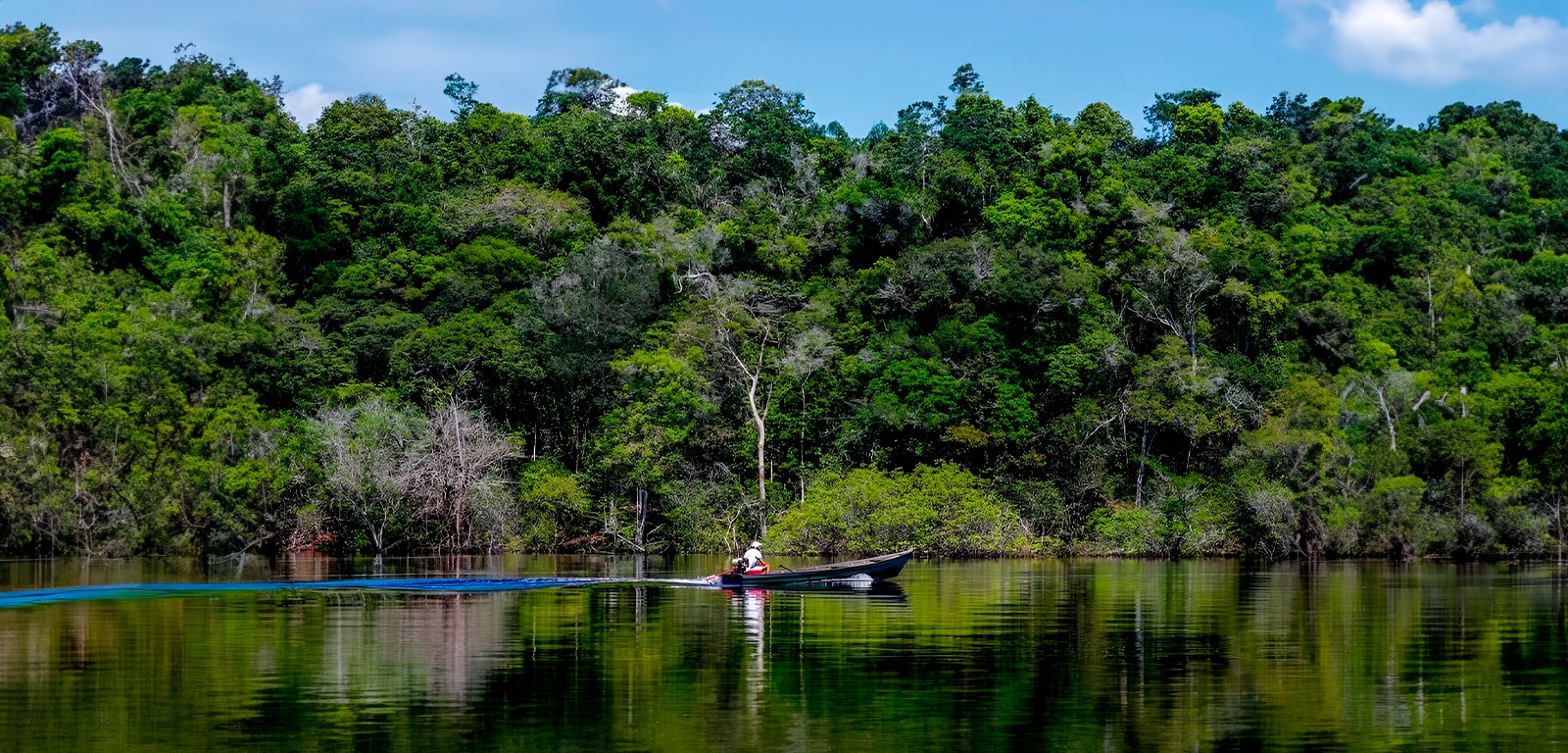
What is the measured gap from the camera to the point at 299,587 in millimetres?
30156

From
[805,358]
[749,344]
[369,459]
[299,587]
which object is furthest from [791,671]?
[749,344]

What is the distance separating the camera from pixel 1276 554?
47.2m

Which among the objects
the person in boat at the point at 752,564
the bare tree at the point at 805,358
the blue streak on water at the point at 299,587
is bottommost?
the blue streak on water at the point at 299,587

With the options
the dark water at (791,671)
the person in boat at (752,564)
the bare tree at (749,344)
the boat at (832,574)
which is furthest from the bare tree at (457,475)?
the person in boat at (752,564)

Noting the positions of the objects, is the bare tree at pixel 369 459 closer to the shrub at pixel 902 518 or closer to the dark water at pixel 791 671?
the shrub at pixel 902 518

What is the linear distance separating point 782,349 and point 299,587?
2318 centimetres

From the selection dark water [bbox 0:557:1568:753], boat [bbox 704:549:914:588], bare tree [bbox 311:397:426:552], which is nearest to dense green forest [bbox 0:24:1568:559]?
bare tree [bbox 311:397:426:552]

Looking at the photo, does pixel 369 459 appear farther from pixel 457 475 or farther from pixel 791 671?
pixel 791 671

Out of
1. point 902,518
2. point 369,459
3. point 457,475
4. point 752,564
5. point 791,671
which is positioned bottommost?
point 791,671

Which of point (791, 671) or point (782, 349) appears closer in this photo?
point (791, 671)

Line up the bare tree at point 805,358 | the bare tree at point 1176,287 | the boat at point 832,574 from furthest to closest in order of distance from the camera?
the bare tree at point 1176,287 < the bare tree at point 805,358 < the boat at point 832,574

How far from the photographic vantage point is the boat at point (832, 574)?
102ft

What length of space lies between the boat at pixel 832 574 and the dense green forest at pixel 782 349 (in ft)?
45.0

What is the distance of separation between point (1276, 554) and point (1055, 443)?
25.3 feet
